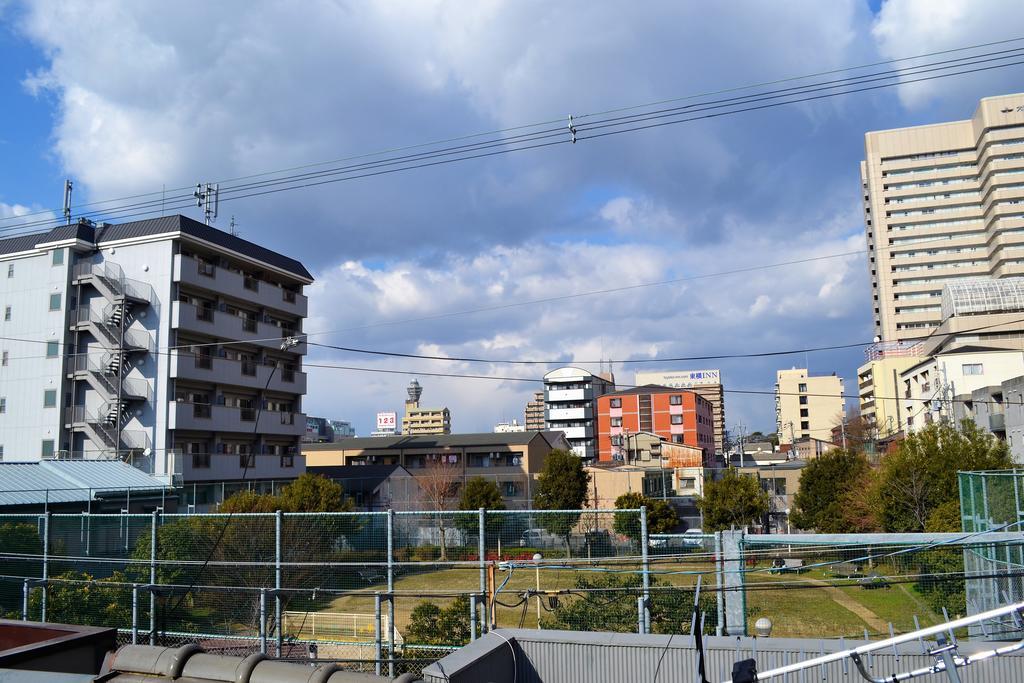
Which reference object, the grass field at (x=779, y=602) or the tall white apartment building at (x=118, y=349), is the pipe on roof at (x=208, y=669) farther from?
the tall white apartment building at (x=118, y=349)

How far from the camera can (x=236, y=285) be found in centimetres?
3856

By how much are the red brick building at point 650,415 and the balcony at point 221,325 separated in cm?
4277

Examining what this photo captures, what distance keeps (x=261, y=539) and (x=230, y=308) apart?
25908 mm

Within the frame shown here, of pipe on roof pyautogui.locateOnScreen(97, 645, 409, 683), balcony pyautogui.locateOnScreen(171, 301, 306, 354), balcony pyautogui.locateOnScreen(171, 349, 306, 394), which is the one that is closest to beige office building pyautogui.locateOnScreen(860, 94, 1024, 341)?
balcony pyautogui.locateOnScreen(171, 349, 306, 394)

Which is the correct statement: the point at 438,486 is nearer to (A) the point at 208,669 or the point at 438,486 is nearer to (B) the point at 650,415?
(A) the point at 208,669

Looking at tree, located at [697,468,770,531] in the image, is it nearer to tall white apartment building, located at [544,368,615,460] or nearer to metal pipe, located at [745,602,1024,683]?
metal pipe, located at [745,602,1024,683]

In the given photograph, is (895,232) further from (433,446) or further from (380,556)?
(380,556)

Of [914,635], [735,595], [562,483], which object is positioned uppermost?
[914,635]

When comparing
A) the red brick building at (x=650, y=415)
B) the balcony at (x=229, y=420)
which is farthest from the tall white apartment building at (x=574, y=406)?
the balcony at (x=229, y=420)

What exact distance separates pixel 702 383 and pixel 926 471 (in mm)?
110189

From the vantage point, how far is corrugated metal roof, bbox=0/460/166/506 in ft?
68.1

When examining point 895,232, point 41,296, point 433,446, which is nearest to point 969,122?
point 895,232

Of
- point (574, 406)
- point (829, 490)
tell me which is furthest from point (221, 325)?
point (574, 406)

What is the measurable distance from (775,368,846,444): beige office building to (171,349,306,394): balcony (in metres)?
73.8
